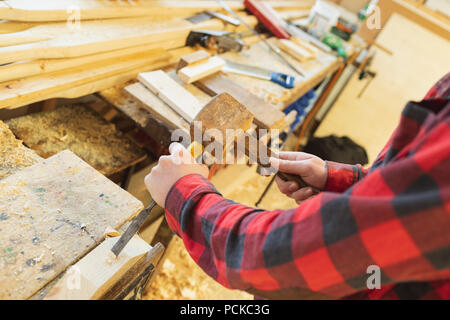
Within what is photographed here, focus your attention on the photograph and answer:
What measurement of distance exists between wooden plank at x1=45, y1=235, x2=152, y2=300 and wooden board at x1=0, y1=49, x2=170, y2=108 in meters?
0.89

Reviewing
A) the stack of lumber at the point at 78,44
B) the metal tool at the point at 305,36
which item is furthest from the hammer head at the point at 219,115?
the metal tool at the point at 305,36

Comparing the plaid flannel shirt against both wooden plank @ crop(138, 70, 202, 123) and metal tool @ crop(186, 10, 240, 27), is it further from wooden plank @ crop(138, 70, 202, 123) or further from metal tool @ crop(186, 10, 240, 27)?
metal tool @ crop(186, 10, 240, 27)

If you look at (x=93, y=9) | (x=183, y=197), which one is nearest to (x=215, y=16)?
(x=93, y=9)

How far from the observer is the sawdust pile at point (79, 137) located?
5.73 ft

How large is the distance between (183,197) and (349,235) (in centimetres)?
47

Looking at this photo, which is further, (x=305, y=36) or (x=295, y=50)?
(x=305, y=36)

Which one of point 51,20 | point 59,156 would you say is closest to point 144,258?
point 59,156

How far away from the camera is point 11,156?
4.29 ft

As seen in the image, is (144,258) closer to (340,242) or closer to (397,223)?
(340,242)

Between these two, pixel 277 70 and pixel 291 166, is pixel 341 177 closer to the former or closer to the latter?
pixel 291 166

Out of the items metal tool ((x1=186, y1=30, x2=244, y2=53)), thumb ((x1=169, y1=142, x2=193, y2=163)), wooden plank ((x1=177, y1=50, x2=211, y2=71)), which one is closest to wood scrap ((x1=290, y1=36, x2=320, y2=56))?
metal tool ((x1=186, y1=30, x2=244, y2=53))

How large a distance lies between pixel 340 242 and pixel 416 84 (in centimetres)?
382

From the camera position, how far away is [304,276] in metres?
0.71

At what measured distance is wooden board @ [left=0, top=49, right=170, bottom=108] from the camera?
4.67 feet
